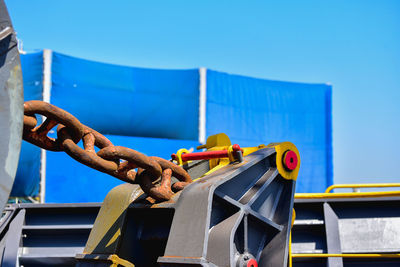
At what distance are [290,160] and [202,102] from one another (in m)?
15.8

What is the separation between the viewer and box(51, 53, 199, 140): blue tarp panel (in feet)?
58.4

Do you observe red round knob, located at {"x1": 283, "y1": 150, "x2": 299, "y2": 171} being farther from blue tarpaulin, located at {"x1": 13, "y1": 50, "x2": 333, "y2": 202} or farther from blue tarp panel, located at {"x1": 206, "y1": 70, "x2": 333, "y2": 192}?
blue tarp panel, located at {"x1": 206, "y1": 70, "x2": 333, "y2": 192}

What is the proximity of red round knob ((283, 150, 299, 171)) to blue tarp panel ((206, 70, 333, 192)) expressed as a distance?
1540 centimetres

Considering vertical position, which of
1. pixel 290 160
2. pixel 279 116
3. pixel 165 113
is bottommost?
pixel 290 160

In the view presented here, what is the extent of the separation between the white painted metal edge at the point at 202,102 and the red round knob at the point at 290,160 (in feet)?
49.6

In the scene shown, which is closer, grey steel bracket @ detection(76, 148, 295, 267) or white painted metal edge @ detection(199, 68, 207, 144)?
grey steel bracket @ detection(76, 148, 295, 267)

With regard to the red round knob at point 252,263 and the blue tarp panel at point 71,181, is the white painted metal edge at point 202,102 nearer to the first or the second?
the blue tarp panel at point 71,181

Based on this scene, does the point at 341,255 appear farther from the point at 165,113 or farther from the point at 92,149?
the point at 165,113

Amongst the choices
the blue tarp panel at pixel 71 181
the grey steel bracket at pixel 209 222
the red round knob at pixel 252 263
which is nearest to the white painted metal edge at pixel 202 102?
the blue tarp panel at pixel 71 181

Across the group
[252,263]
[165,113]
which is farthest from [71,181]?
[252,263]

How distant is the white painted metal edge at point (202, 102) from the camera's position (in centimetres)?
1897

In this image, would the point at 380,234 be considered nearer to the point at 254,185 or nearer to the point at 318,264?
the point at 318,264

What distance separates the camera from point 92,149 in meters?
2.64

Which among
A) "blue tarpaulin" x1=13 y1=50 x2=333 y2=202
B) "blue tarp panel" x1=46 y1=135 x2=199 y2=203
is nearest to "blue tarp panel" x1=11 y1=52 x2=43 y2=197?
"blue tarpaulin" x1=13 y1=50 x2=333 y2=202
